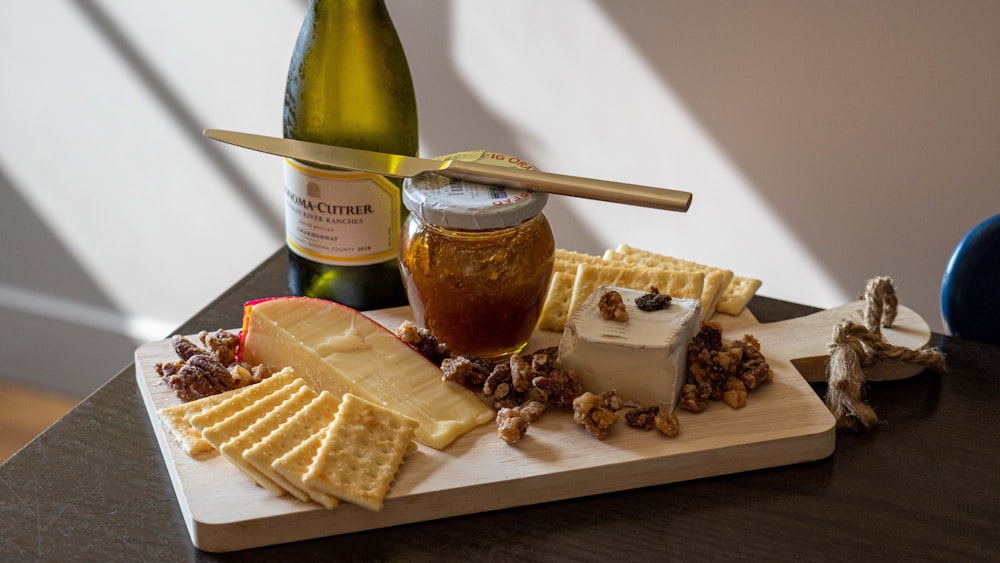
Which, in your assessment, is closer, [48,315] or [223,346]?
[223,346]

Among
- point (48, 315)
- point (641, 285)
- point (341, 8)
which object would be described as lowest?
point (48, 315)

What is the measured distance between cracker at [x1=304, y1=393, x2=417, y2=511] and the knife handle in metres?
0.25

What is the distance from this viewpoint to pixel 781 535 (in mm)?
817

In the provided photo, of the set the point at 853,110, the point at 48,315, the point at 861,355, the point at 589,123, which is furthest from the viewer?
the point at 48,315

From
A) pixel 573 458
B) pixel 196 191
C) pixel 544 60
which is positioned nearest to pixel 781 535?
pixel 573 458

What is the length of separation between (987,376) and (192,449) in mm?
827

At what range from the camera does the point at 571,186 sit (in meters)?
0.96

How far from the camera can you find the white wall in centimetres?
162

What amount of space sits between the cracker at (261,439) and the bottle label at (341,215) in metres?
0.26

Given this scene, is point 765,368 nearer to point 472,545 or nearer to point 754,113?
point 472,545

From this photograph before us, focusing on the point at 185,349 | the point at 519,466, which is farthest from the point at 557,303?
the point at 185,349

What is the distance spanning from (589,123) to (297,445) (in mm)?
1148

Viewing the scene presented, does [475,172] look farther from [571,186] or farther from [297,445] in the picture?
[297,445]

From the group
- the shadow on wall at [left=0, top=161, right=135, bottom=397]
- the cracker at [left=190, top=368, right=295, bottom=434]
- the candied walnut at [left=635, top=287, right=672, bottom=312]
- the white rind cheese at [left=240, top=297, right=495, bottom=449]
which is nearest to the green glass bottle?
the white rind cheese at [left=240, top=297, right=495, bottom=449]
